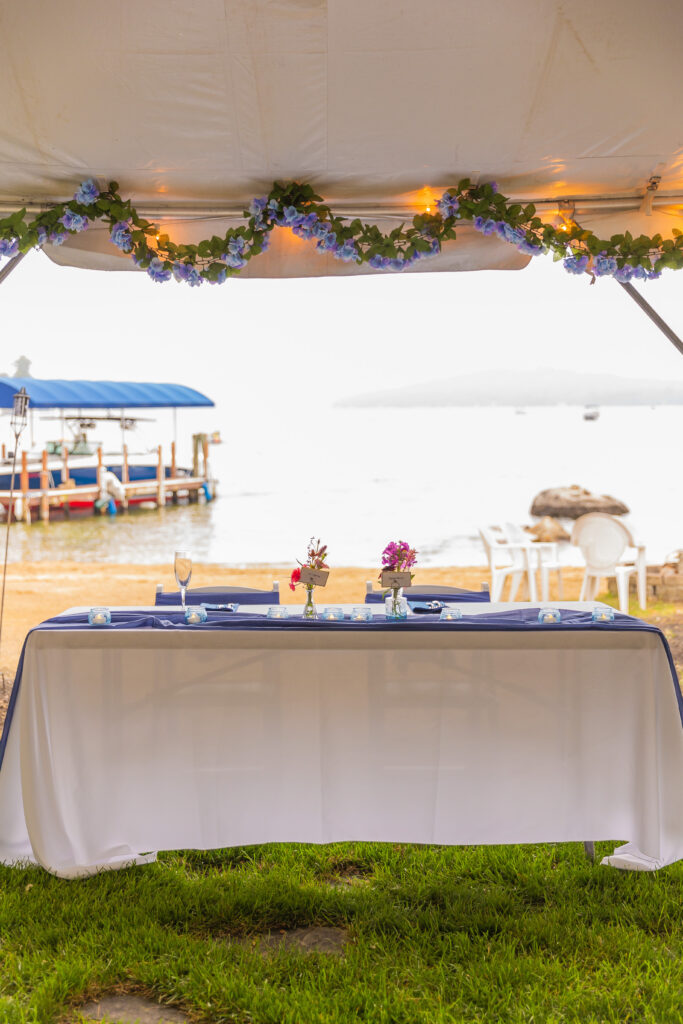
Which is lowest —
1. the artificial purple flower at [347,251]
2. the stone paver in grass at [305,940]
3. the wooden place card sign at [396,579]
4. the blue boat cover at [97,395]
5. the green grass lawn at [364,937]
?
the stone paver in grass at [305,940]

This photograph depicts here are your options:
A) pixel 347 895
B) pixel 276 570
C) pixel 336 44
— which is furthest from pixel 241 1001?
pixel 276 570

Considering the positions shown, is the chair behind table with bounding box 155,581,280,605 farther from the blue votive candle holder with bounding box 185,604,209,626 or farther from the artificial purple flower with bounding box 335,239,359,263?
the artificial purple flower with bounding box 335,239,359,263

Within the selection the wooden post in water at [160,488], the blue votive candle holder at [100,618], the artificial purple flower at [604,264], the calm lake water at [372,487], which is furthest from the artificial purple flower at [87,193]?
the wooden post in water at [160,488]

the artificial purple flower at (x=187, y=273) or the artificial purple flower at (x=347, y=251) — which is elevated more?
the artificial purple flower at (x=347, y=251)

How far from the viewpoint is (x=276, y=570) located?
10750 millimetres

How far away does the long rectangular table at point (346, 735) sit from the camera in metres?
2.47

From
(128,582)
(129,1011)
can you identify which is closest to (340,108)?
(129,1011)

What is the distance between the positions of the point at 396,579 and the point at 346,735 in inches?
19.1

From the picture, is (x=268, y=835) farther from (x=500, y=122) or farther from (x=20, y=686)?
(x=500, y=122)

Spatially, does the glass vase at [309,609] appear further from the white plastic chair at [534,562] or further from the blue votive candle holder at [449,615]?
the white plastic chair at [534,562]

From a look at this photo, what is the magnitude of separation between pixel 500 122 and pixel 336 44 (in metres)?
0.71

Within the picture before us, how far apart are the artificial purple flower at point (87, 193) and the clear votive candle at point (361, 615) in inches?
72.5

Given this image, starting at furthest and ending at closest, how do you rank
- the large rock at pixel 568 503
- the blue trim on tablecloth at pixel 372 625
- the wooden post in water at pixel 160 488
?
1. the wooden post in water at pixel 160 488
2. the large rock at pixel 568 503
3. the blue trim on tablecloth at pixel 372 625

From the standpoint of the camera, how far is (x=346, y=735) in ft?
8.20
